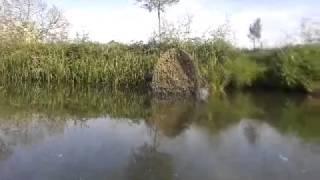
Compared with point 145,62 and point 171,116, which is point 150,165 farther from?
point 145,62

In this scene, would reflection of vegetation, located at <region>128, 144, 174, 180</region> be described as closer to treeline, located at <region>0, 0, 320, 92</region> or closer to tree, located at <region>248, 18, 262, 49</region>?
treeline, located at <region>0, 0, 320, 92</region>

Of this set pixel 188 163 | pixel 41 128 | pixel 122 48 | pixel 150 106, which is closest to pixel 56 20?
pixel 122 48

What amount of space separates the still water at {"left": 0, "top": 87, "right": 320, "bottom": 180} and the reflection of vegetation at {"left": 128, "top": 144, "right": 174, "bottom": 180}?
1 centimetres

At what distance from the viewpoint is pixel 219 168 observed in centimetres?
615

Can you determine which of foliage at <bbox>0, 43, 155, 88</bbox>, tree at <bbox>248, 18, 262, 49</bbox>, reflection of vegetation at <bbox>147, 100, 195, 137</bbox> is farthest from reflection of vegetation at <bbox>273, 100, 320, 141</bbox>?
tree at <bbox>248, 18, 262, 49</bbox>

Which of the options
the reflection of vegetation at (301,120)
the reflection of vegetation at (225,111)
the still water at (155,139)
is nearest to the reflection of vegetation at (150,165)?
the still water at (155,139)

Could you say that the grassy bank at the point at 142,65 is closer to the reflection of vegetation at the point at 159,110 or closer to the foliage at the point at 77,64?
the foliage at the point at 77,64

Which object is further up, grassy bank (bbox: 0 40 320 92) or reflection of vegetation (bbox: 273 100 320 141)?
grassy bank (bbox: 0 40 320 92)

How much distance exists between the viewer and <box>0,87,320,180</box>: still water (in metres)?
5.96

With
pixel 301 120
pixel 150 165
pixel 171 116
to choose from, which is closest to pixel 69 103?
pixel 171 116

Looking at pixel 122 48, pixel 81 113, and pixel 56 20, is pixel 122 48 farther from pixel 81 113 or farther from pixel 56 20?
pixel 81 113

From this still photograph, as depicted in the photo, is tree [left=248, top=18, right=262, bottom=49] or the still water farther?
tree [left=248, top=18, right=262, bottom=49]

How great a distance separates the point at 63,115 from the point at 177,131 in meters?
2.77

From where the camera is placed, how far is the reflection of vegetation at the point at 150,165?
574 cm
